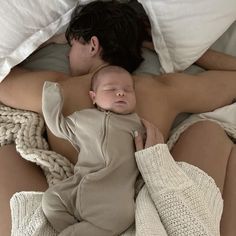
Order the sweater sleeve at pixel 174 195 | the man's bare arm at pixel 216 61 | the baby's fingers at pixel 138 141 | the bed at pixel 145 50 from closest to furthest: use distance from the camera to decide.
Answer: the sweater sleeve at pixel 174 195 < the baby's fingers at pixel 138 141 < the bed at pixel 145 50 < the man's bare arm at pixel 216 61

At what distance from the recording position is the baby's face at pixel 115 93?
3.91ft

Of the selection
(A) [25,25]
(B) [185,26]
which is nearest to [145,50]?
(B) [185,26]

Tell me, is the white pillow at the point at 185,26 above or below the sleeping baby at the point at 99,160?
above

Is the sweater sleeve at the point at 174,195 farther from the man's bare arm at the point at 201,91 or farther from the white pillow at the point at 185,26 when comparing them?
the white pillow at the point at 185,26

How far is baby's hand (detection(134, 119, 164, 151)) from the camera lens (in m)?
1.17

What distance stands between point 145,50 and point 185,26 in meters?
0.15

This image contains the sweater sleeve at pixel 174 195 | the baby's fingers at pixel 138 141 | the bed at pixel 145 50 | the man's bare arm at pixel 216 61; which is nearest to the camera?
the sweater sleeve at pixel 174 195

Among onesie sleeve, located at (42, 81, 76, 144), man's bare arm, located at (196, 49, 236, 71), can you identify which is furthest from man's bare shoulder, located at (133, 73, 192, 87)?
onesie sleeve, located at (42, 81, 76, 144)

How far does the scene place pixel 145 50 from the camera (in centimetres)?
152

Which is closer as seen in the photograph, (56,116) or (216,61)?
(56,116)

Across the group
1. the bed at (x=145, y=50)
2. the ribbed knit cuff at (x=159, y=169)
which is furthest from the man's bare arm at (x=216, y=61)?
the ribbed knit cuff at (x=159, y=169)

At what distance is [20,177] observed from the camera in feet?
4.00

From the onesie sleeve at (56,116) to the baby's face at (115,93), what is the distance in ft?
0.28

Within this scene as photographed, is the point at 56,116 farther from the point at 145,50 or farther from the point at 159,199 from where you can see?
the point at 145,50
